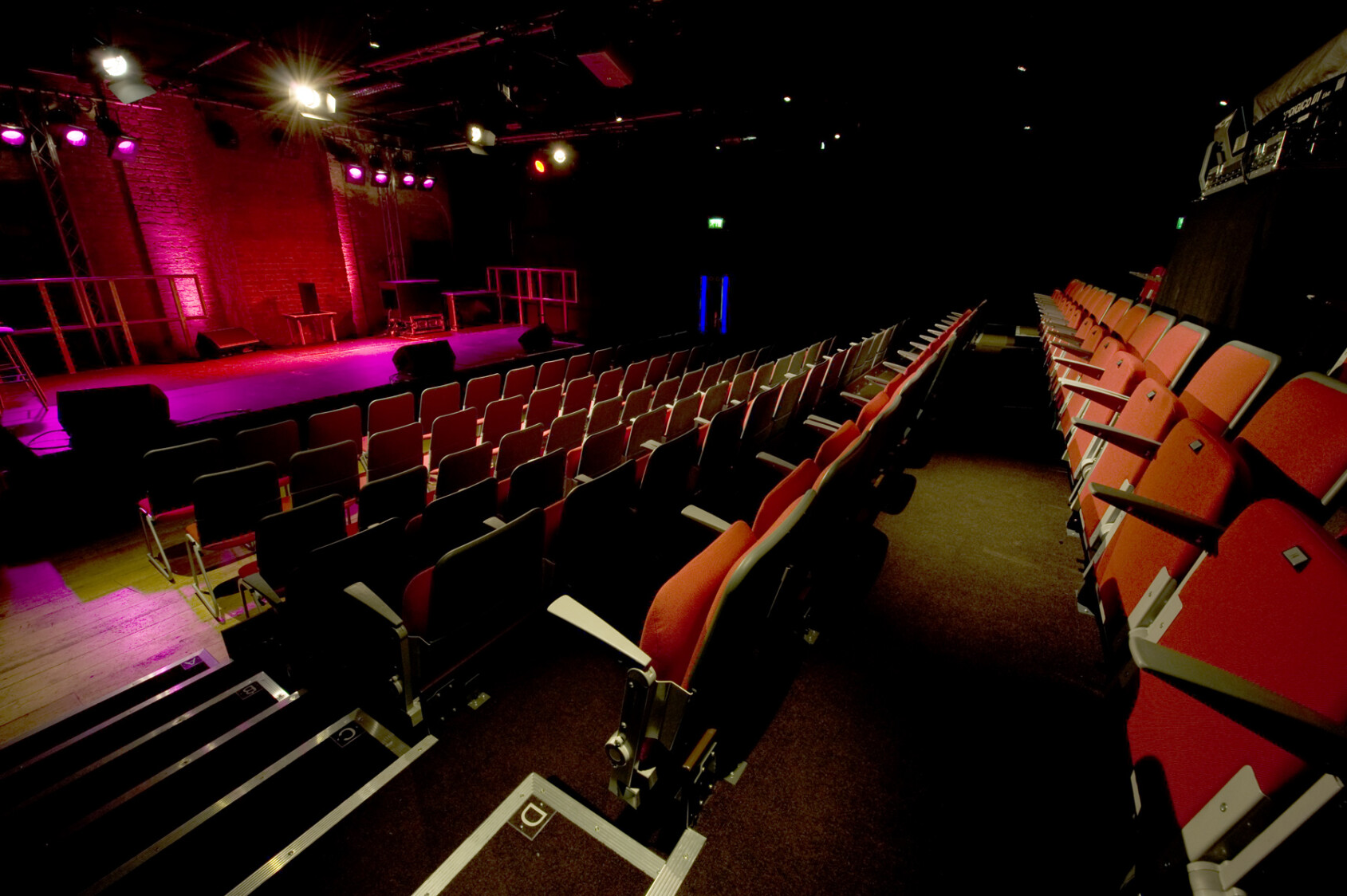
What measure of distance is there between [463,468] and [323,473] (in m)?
0.85

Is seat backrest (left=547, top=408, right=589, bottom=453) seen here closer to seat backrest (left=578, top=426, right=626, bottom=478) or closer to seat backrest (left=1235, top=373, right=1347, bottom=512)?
A: seat backrest (left=578, top=426, right=626, bottom=478)

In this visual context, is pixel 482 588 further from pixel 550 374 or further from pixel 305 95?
pixel 305 95

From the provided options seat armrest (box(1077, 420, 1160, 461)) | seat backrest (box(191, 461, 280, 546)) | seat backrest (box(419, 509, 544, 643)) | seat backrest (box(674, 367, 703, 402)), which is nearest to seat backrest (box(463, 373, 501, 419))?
seat backrest (box(674, 367, 703, 402))


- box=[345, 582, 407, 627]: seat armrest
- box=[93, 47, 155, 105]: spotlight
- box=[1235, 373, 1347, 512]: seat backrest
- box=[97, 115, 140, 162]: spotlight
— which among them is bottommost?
box=[345, 582, 407, 627]: seat armrest

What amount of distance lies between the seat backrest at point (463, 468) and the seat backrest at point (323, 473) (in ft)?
1.93

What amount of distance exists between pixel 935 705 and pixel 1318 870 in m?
1.06

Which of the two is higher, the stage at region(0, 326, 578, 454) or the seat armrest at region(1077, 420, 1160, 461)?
the seat armrest at region(1077, 420, 1160, 461)

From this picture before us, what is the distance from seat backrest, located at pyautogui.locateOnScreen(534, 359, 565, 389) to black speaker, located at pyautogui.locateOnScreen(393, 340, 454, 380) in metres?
1.31

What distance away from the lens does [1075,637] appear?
6.82 feet

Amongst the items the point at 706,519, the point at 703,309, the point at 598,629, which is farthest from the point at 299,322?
the point at 598,629

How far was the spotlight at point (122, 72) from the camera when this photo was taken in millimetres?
4891

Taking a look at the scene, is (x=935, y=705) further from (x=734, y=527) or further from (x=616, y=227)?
(x=616, y=227)

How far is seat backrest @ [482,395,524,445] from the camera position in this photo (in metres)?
3.95

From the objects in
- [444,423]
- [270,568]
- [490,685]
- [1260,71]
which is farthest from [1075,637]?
[1260,71]
